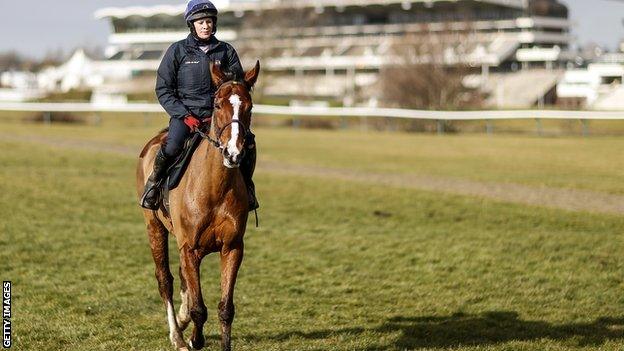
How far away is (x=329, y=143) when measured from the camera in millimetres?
38000

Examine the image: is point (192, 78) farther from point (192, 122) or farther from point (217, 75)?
point (217, 75)

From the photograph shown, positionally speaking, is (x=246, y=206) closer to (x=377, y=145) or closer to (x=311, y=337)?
(x=311, y=337)

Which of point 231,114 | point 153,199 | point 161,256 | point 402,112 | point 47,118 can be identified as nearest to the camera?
point 231,114

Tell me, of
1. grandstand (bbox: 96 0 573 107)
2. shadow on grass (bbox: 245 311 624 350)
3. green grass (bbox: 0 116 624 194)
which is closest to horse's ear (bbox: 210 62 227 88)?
shadow on grass (bbox: 245 311 624 350)

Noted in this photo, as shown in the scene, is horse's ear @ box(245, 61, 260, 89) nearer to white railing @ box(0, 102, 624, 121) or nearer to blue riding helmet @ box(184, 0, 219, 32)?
blue riding helmet @ box(184, 0, 219, 32)

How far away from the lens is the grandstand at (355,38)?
296ft

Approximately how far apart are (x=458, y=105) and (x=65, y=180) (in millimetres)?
38453

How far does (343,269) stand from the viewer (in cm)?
1267

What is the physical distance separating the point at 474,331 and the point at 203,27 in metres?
4.07

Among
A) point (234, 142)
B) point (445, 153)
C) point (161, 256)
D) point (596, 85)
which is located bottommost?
point (596, 85)

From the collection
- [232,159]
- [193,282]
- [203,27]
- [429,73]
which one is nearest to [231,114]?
[232,159]

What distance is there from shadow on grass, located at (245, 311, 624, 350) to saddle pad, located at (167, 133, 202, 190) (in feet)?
6.07

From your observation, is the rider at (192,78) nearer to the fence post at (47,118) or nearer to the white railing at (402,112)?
the white railing at (402,112)

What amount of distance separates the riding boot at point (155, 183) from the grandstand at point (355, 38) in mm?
74235
